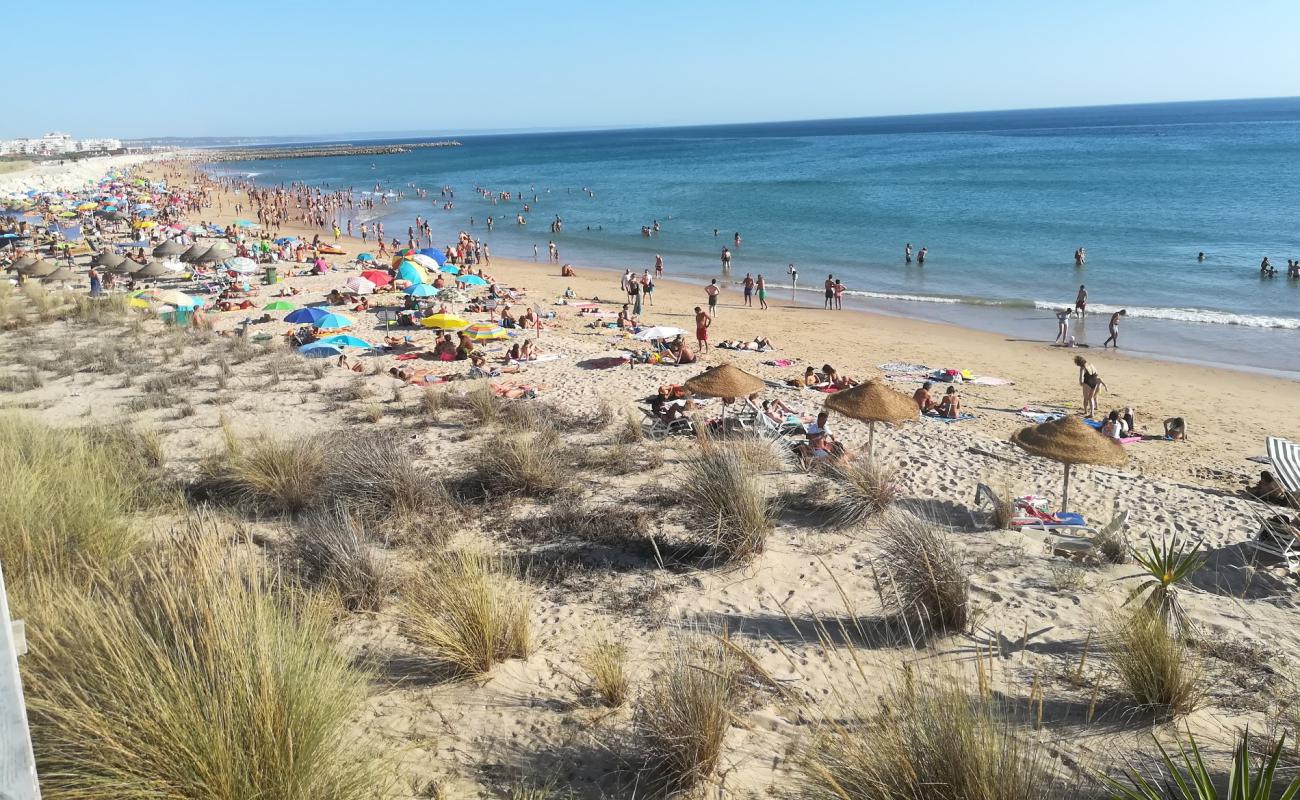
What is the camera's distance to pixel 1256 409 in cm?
1423

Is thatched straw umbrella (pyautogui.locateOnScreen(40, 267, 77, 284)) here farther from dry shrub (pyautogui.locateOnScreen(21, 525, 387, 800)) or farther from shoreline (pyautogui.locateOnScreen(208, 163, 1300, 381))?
dry shrub (pyautogui.locateOnScreen(21, 525, 387, 800))

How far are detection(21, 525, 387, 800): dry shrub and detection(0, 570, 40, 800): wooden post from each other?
1136mm

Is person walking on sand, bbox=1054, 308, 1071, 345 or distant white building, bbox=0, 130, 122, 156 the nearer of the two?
person walking on sand, bbox=1054, 308, 1071, 345

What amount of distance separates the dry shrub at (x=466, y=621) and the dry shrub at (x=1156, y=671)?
145 inches

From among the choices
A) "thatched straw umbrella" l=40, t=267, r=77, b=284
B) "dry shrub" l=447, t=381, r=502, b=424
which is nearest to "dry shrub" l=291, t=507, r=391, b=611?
"dry shrub" l=447, t=381, r=502, b=424

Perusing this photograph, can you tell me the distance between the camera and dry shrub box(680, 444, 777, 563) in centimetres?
670

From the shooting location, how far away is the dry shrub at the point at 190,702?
3090 mm

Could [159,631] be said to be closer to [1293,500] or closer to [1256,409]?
[1293,500]

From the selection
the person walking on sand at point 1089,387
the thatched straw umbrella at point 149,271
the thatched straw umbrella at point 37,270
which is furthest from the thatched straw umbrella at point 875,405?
the thatched straw umbrella at point 37,270

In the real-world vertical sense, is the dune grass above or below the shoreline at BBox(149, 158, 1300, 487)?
above

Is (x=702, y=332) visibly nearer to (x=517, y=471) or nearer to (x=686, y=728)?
(x=517, y=471)

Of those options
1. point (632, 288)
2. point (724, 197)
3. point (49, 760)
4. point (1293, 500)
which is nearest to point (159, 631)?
point (49, 760)

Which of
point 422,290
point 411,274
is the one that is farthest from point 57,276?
point 422,290

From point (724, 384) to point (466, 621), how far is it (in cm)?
600
